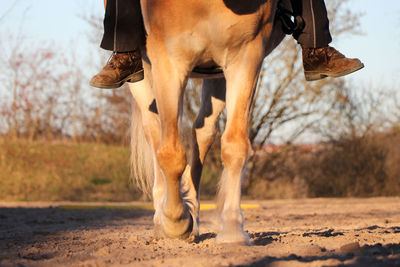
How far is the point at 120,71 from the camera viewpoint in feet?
14.1

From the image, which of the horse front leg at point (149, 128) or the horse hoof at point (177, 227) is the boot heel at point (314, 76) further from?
the horse hoof at point (177, 227)

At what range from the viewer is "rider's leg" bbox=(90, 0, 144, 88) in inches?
157

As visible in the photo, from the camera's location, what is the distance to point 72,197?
13266 millimetres

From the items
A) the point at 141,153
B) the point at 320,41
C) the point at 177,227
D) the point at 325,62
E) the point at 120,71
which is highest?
the point at 320,41

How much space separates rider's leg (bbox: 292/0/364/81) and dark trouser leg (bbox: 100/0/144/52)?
1404 mm

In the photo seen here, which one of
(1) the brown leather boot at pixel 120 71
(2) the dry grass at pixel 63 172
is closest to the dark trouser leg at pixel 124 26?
(1) the brown leather boot at pixel 120 71

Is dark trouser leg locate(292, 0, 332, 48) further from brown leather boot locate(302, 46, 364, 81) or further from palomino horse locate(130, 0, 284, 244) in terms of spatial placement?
palomino horse locate(130, 0, 284, 244)

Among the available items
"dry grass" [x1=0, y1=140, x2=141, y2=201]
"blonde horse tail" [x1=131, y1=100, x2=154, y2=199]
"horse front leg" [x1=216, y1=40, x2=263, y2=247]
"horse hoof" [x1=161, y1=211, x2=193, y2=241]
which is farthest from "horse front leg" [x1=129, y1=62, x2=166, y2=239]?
"dry grass" [x1=0, y1=140, x2=141, y2=201]

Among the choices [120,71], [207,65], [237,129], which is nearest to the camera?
[237,129]

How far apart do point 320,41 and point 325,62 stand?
23 cm

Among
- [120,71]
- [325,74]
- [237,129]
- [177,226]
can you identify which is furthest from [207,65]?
[325,74]

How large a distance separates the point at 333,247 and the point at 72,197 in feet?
35.4

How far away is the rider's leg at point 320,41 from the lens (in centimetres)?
453

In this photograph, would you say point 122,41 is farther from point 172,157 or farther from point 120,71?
point 172,157
